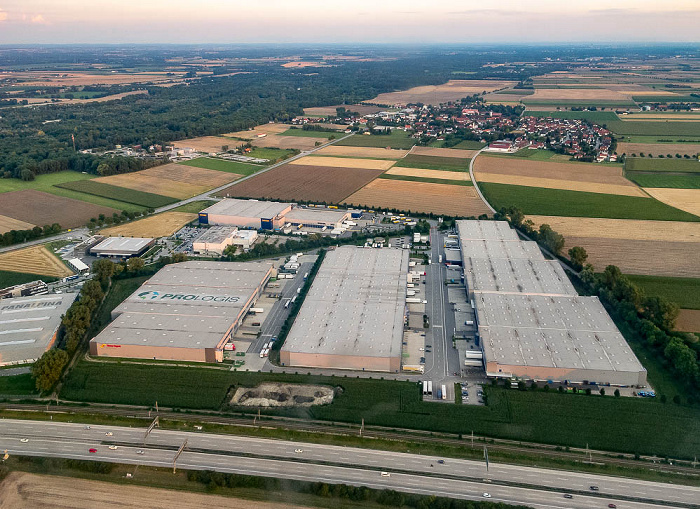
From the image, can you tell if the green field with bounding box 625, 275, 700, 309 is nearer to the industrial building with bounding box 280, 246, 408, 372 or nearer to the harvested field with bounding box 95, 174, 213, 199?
the industrial building with bounding box 280, 246, 408, 372

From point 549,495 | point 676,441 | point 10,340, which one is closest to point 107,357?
point 10,340

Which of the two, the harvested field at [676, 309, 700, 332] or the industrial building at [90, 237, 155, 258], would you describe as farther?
the industrial building at [90, 237, 155, 258]

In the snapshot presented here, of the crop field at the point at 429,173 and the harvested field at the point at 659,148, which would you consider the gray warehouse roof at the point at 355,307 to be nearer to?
the crop field at the point at 429,173

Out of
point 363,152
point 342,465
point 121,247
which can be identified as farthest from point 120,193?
point 342,465

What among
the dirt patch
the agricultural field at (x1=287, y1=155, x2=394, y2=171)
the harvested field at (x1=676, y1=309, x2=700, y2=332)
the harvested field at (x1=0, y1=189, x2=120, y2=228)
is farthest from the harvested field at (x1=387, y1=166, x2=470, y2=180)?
the dirt patch

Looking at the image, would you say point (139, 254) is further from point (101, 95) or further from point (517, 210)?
point (101, 95)
